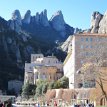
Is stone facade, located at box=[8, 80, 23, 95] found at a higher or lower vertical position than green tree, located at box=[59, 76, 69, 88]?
higher

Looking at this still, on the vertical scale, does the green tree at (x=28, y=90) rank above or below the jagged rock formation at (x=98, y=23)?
below

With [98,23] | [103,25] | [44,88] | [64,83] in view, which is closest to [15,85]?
[98,23]

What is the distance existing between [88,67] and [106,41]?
6093cm

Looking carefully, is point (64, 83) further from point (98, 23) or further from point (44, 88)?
point (98, 23)

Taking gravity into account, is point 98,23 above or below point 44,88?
above

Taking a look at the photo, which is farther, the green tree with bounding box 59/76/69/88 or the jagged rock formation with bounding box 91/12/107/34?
the jagged rock formation with bounding box 91/12/107/34

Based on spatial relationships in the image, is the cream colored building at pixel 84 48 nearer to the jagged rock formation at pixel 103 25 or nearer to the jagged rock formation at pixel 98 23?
the jagged rock formation at pixel 103 25

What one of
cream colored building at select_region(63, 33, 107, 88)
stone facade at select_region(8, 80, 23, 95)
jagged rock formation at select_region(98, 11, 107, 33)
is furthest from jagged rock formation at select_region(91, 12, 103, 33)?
A: cream colored building at select_region(63, 33, 107, 88)

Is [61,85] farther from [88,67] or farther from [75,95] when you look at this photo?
[88,67]

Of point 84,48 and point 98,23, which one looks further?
point 98,23

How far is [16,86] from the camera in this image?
636ft

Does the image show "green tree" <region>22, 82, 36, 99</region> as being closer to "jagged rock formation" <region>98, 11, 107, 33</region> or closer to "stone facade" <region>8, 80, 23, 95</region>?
"jagged rock formation" <region>98, 11, 107, 33</region>

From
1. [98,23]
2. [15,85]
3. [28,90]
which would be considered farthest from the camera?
[15,85]

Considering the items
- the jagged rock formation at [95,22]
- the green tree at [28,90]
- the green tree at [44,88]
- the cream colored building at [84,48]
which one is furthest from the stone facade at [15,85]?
the cream colored building at [84,48]
